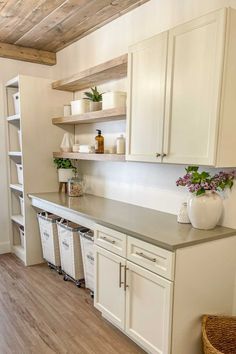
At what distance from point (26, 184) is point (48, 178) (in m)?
0.27

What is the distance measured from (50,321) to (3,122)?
246cm

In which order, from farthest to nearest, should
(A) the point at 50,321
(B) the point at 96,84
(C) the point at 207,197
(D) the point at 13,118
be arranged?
(D) the point at 13,118
(B) the point at 96,84
(A) the point at 50,321
(C) the point at 207,197

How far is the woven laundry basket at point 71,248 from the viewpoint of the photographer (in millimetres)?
2854

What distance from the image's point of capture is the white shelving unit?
3.31 metres

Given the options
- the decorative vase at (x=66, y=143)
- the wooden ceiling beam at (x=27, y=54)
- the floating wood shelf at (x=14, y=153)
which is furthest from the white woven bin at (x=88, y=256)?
the wooden ceiling beam at (x=27, y=54)

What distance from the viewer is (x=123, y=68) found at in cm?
255

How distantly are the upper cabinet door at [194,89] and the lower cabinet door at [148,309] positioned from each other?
0.78 meters

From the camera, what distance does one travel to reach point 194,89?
5.99ft

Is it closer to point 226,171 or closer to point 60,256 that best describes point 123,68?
point 226,171

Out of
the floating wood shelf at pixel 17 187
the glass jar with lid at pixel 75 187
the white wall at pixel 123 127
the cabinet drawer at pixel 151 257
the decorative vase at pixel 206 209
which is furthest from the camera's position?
the floating wood shelf at pixel 17 187

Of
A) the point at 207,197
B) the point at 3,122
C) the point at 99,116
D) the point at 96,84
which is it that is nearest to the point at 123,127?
the point at 99,116

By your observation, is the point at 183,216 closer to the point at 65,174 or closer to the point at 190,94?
the point at 190,94

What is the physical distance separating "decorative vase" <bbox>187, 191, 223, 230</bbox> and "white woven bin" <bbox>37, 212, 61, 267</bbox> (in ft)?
5.60

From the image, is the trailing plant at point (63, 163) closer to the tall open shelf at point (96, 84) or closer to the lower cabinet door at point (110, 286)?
the tall open shelf at point (96, 84)
